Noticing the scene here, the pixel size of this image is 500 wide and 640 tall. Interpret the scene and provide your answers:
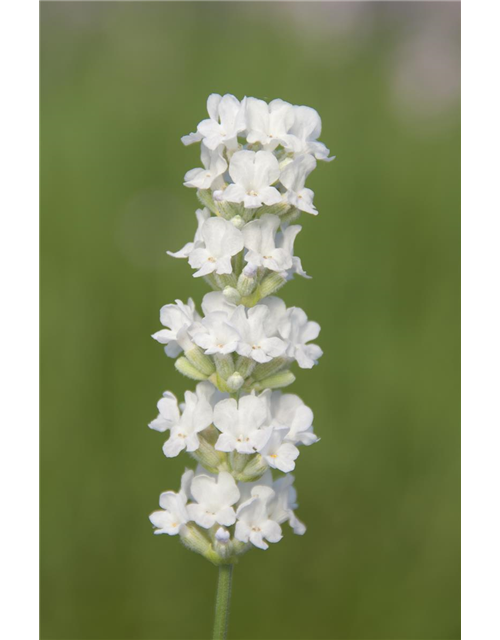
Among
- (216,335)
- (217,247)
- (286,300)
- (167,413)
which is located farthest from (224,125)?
(286,300)

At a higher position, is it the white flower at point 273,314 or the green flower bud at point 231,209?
the green flower bud at point 231,209

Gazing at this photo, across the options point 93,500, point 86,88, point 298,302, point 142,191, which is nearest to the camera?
point 93,500

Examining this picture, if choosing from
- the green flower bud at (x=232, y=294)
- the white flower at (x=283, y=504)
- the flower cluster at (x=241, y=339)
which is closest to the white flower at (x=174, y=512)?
the flower cluster at (x=241, y=339)

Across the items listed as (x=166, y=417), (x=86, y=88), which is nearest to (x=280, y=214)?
(x=166, y=417)

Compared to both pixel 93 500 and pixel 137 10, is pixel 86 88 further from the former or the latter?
pixel 93 500

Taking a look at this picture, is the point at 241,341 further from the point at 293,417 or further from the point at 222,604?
the point at 222,604

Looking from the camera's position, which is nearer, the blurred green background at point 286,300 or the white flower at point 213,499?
the white flower at point 213,499

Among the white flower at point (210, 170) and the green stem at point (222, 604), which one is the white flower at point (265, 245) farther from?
the green stem at point (222, 604)

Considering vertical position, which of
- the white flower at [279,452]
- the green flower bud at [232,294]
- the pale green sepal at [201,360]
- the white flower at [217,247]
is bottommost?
the white flower at [279,452]

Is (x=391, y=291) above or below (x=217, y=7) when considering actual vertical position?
below
